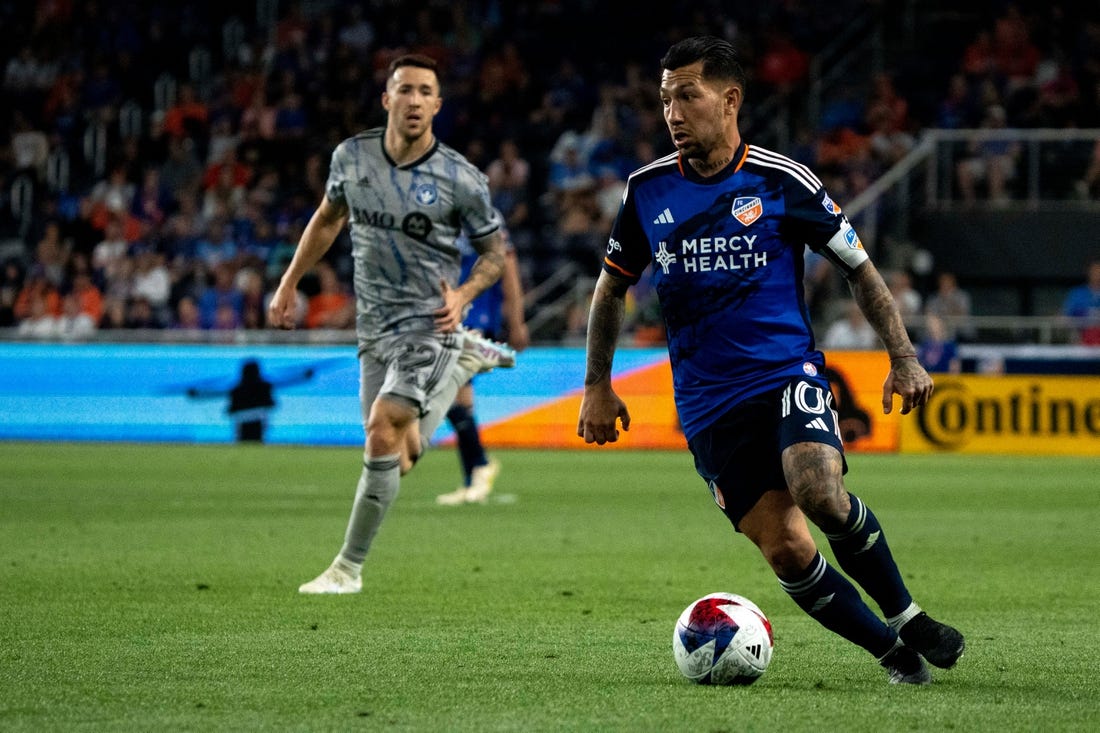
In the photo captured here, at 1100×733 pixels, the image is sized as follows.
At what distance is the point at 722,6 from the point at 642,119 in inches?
139

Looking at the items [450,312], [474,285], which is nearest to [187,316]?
[474,285]

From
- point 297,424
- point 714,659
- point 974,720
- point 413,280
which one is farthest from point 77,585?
point 297,424

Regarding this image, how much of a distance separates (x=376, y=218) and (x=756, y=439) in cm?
350

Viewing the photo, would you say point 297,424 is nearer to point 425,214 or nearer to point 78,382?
point 78,382

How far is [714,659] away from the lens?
5.92m

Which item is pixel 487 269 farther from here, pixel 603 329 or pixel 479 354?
pixel 603 329

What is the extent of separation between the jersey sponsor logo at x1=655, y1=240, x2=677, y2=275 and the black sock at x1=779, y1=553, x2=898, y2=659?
1.09 metres

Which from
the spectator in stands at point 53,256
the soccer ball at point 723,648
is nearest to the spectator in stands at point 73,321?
the spectator in stands at point 53,256

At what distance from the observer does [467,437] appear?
14305mm

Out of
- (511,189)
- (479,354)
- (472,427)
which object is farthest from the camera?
(511,189)

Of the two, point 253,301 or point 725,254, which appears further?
point 253,301

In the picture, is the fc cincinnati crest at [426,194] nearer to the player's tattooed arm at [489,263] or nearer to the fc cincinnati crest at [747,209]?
the player's tattooed arm at [489,263]

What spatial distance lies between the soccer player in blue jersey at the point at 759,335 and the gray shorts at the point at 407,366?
2802 millimetres

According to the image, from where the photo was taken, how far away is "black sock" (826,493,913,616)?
5844 mm
